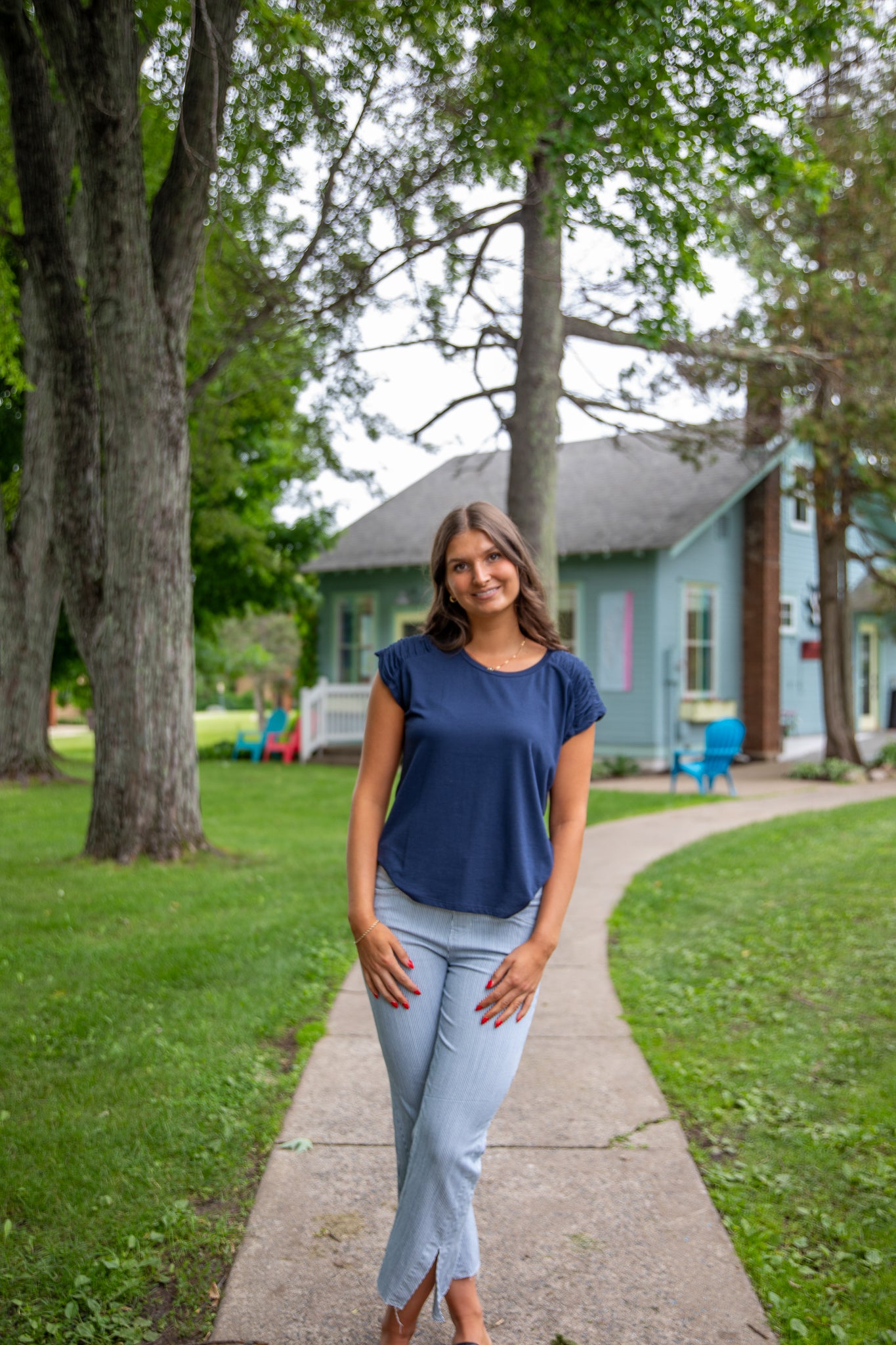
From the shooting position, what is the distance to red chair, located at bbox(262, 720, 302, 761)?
21.1m

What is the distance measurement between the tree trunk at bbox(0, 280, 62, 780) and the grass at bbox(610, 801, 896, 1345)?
30.6 ft

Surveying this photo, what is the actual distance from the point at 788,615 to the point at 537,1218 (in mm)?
20034

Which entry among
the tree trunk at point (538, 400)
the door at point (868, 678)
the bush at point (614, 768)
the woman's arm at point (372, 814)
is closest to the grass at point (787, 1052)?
the woman's arm at point (372, 814)

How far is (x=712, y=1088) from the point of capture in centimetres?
449

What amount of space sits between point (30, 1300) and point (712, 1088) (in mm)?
2639

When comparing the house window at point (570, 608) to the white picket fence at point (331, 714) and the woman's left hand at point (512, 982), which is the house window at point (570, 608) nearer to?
the white picket fence at point (331, 714)

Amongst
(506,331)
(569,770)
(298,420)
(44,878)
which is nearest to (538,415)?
(506,331)

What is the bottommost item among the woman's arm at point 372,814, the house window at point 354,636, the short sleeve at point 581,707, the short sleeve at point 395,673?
the woman's arm at point 372,814

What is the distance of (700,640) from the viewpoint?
19.3 meters

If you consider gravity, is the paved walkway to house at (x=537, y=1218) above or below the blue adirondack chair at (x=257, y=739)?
below

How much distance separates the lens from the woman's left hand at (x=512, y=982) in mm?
2525

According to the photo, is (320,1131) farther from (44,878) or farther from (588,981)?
(44,878)

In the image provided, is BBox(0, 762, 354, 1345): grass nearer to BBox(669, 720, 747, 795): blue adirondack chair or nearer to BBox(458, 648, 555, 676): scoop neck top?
BBox(458, 648, 555, 676): scoop neck top

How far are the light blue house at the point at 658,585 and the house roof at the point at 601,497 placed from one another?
0.13 ft
